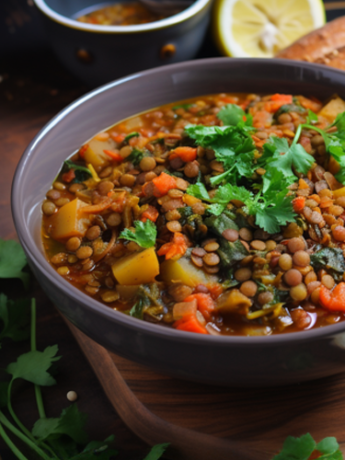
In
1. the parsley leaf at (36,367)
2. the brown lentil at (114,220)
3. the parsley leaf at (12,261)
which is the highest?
the brown lentil at (114,220)

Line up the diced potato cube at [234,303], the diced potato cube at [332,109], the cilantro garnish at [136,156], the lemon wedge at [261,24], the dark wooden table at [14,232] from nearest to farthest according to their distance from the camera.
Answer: the diced potato cube at [234,303] < the dark wooden table at [14,232] < the cilantro garnish at [136,156] < the diced potato cube at [332,109] < the lemon wedge at [261,24]

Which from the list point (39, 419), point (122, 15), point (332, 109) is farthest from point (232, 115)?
point (122, 15)

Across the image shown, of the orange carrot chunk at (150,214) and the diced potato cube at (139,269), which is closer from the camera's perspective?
the diced potato cube at (139,269)

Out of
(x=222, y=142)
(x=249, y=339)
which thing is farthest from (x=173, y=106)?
(x=249, y=339)

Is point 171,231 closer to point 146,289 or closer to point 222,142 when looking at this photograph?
point 146,289

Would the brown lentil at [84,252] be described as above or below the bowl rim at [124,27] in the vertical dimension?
below

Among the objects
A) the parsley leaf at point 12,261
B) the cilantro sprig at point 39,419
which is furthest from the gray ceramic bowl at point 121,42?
the cilantro sprig at point 39,419

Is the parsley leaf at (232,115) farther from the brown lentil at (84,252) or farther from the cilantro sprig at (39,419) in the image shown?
the cilantro sprig at (39,419)

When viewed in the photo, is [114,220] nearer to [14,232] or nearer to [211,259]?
[211,259]
